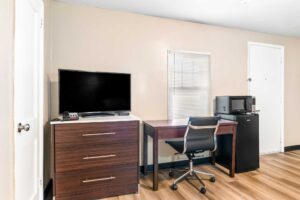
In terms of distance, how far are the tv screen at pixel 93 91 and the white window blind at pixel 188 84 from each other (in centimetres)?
85

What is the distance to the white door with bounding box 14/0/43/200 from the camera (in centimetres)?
146

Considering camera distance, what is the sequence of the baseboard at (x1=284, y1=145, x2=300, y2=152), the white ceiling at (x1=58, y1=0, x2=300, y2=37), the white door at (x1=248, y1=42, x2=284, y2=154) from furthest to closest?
1. the baseboard at (x1=284, y1=145, x2=300, y2=152)
2. the white door at (x1=248, y1=42, x2=284, y2=154)
3. the white ceiling at (x1=58, y1=0, x2=300, y2=37)

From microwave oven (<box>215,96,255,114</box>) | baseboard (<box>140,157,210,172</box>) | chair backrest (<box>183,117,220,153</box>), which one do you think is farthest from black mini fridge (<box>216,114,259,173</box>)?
chair backrest (<box>183,117,220,153</box>)

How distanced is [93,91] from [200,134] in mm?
1537

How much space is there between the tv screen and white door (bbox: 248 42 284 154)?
2.60 meters

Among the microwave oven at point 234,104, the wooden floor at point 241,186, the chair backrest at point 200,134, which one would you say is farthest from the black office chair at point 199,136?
the microwave oven at point 234,104

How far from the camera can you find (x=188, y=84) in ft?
10.9

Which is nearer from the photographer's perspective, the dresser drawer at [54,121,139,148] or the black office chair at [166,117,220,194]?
the dresser drawer at [54,121,139,148]

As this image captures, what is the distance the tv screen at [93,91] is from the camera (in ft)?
7.86

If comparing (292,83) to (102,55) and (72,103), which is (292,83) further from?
(72,103)

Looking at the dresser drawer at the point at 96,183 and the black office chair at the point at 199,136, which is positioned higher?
the black office chair at the point at 199,136

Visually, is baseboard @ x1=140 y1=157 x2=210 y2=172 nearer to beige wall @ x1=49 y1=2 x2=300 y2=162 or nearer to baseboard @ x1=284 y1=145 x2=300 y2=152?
beige wall @ x1=49 y1=2 x2=300 y2=162

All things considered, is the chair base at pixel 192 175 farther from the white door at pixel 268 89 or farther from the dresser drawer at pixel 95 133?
the white door at pixel 268 89

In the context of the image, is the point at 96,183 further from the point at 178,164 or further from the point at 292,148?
the point at 292,148
